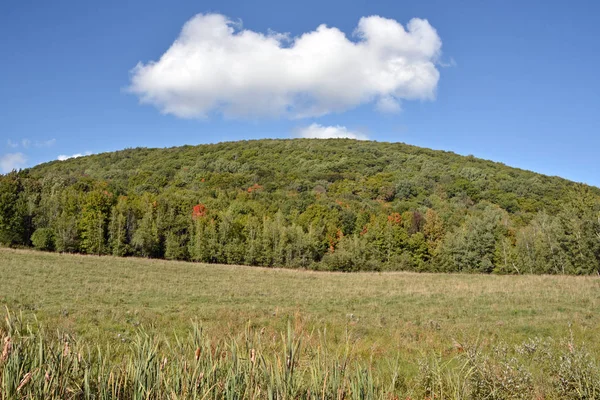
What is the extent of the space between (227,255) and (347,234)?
70.2ft

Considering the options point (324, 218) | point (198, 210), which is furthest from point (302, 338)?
point (198, 210)

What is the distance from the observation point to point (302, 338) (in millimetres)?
3057

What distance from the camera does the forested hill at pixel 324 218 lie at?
49.0 m

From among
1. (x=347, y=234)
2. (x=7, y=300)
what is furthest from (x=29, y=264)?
(x=347, y=234)

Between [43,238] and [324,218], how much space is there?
4098 centimetres

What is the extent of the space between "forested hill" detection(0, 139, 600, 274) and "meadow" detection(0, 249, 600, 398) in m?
25.5

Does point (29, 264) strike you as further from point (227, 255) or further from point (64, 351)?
point (227, 255)

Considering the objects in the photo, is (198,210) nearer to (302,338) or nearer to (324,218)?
(324,218)

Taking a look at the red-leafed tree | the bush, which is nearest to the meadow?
the bush

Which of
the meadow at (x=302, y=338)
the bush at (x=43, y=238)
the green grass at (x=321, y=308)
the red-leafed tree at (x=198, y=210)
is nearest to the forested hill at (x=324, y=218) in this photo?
the bush at (x=43, y=238)

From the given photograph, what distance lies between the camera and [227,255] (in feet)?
189

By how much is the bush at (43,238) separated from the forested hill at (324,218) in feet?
0.41

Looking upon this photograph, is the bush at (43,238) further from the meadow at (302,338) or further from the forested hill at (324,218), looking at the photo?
the meadow at (302,338)

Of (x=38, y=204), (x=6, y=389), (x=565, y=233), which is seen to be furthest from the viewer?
(x=38, y=204)
